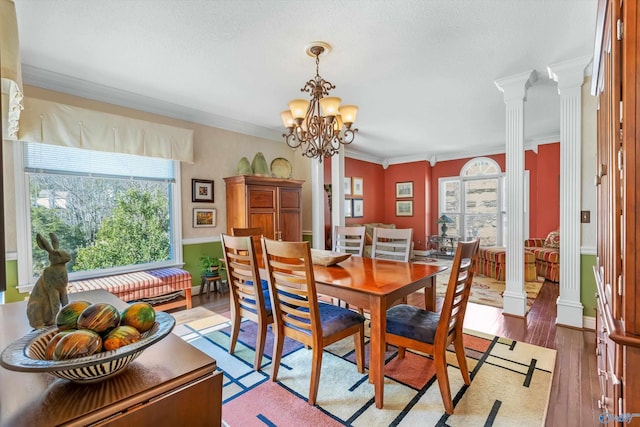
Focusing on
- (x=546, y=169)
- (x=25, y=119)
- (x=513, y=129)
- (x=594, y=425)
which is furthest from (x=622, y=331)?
(x=546, y=169)

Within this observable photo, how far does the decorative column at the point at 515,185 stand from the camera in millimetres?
3137

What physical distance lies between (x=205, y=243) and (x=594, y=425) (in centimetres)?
410

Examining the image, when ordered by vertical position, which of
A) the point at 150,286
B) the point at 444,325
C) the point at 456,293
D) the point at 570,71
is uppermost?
the point at 570,71

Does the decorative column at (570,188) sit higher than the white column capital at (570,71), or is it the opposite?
the white column capital at (570,71)

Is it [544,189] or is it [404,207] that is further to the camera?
[404,207]

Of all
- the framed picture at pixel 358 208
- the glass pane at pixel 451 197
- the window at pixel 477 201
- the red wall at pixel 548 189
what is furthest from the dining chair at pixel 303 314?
the glass pane at pixel 451 197

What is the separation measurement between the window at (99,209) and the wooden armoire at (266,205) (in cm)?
72

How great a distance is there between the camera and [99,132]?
3312 millimetres

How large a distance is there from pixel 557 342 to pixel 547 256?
266 cm

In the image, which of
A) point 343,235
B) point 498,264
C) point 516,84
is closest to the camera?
point 516,84

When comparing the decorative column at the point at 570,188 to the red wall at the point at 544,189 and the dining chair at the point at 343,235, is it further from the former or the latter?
the red wall at the point at 544,189

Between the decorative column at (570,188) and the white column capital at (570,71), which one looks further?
the decorative column at (570,188)

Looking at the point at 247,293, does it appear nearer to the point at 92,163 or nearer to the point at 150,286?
the point at 150,286

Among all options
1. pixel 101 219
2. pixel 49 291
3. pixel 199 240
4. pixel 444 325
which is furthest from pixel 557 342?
pixel 101 219
